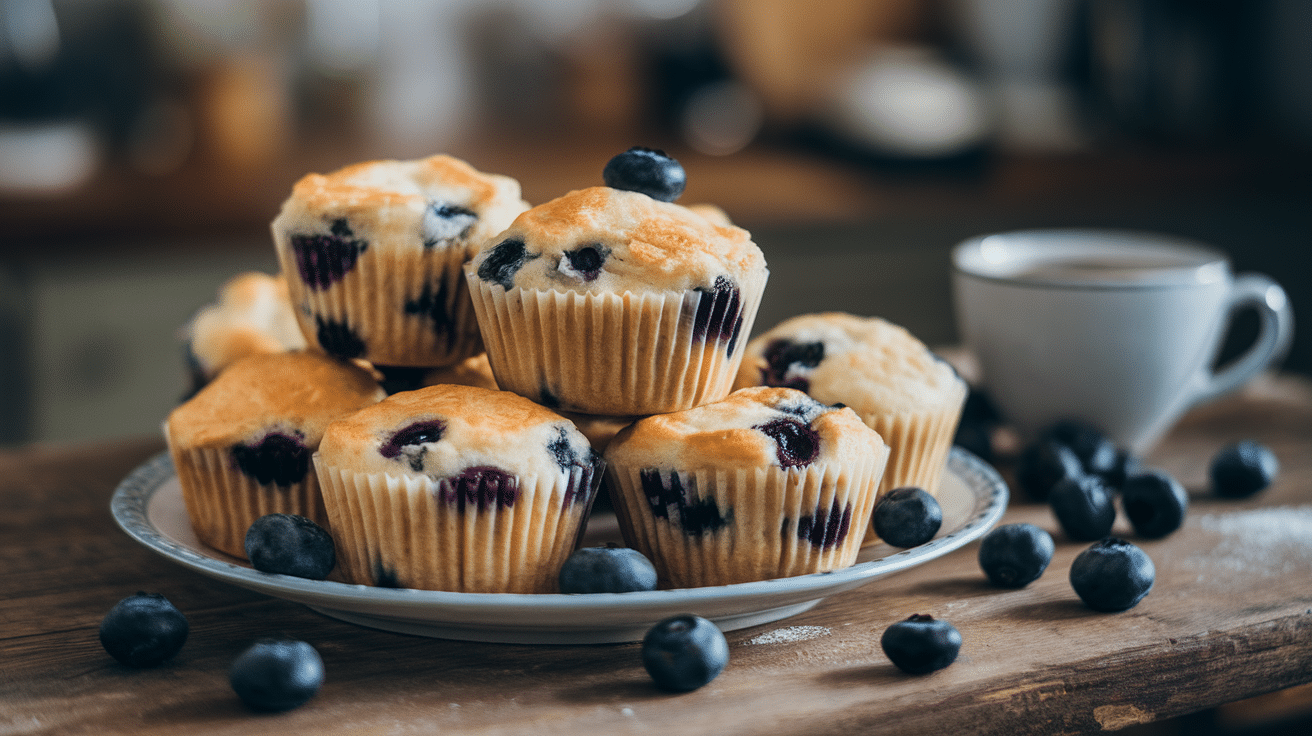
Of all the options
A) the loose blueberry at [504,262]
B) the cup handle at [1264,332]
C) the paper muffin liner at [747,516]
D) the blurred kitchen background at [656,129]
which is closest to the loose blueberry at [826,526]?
the paper muffin liner at [747,516]

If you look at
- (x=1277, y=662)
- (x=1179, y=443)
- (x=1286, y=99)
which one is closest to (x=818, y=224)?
(x=1179, y=443)

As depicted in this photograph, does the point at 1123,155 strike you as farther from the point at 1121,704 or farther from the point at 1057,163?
the point at 1121,704

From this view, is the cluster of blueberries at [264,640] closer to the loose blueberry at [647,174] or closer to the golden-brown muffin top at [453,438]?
the golden-brown muffin top at [453,438]

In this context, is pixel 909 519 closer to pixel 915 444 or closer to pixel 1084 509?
pixel 915 444

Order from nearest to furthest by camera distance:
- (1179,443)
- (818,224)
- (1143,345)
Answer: (1143,345) → (1179,443) → (818,224)

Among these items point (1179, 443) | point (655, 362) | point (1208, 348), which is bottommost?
point (1179, 443)

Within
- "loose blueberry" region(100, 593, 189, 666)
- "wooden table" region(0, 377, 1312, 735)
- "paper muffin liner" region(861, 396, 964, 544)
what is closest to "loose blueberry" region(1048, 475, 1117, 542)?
"wooden table" region(0, 377, 1312, 735)
